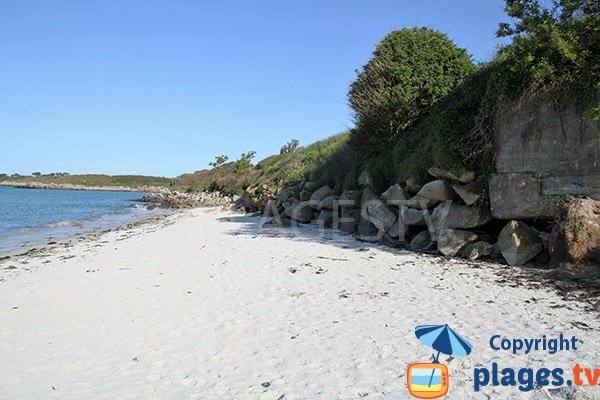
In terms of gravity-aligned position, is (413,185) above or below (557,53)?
below

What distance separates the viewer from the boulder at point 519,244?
836 centimetres

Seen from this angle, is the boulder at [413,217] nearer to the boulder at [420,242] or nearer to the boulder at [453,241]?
the boulder at [420,242]

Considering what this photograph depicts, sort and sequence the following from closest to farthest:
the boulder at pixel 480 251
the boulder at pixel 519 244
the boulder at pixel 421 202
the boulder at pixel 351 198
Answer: the boulder at pixel 519 244
the boulder at pixel 480 251
the boulder at pixel 421 202
the boulder at pixel 351 198

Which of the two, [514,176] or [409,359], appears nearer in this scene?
[409,359]

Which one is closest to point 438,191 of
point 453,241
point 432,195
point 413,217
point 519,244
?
point 432,195

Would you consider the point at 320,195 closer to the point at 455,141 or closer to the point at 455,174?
the point at 455,174

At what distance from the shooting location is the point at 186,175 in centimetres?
6762

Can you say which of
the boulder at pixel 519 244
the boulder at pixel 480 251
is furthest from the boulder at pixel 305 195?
the boulder at pixel 519 244

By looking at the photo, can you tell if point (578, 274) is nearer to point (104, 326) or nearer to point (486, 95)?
point (486, 95)

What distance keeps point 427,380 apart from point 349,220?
1026cm

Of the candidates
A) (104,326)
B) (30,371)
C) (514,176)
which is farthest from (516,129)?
(30,371)

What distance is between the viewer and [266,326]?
5531 mm

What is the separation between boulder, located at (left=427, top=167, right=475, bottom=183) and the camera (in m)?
9.91

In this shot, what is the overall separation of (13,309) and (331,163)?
13697 mm
